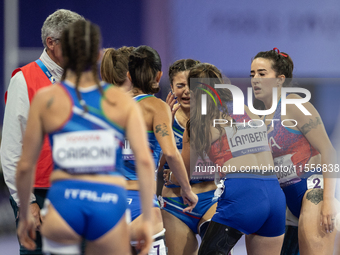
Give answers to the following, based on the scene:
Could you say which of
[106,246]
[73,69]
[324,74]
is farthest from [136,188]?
[324,74]

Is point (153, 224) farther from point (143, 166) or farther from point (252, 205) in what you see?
point (143, 166)

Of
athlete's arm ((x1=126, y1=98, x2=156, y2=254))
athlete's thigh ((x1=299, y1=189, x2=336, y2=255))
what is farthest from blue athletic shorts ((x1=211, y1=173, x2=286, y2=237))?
athlete's arm ((x1=126, y1=98, x2=156, y2=254))

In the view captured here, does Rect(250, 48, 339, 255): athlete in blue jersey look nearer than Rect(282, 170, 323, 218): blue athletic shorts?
Yes

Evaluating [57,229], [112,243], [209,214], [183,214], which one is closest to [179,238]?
[183,214]

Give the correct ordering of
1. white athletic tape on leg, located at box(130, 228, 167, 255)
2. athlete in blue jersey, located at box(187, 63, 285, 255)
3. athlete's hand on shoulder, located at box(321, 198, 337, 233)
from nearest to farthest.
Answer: white athletic tape on leg, located at box(130, 228, 167, 255)
athlete in blue jersey, located at box(187, 63, 285, 255)
athlete's hand on shoulder, located at box(321, 198, 337, 233)

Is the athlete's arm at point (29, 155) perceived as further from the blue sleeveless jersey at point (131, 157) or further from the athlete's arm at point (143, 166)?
the blue sleeveless jersey at point (131, 157)

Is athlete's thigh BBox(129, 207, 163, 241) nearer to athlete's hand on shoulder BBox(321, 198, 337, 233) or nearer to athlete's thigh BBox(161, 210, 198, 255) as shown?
athlete's thigh BBox(161, 210, 198, 255)

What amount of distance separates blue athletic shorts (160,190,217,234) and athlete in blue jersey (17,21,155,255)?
137cm

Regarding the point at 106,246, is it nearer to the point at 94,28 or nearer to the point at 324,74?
the point at 94,28

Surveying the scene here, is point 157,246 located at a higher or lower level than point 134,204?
Result: lower

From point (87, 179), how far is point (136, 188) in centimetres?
82

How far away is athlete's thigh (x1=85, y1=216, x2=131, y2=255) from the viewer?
1630 millimetres

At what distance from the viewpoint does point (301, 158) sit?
10.1 ft

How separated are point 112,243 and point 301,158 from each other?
190 cm
